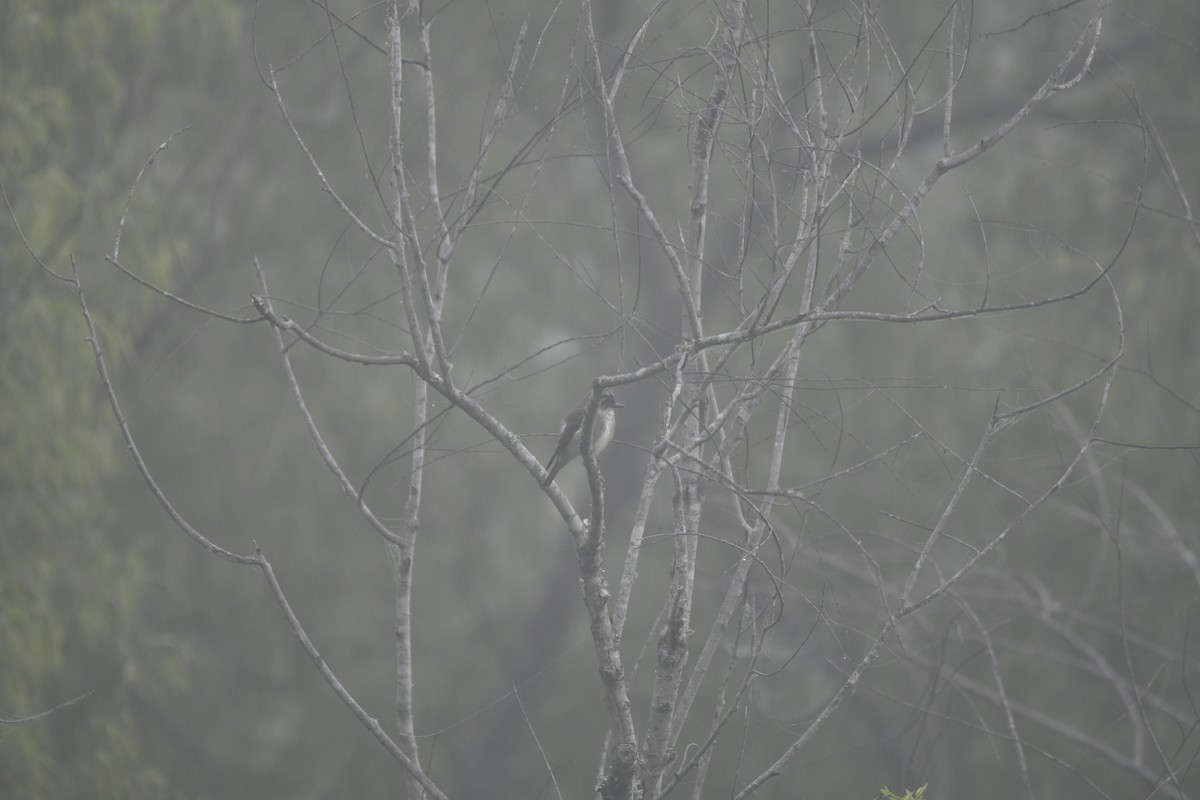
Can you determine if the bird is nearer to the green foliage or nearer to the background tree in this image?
the background tree

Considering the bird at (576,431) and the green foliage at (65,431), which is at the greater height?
the green foliage at (65,431)

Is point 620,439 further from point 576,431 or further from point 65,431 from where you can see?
point 65,431

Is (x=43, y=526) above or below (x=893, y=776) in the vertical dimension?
above

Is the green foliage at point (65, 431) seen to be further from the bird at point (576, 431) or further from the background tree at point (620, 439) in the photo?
the bird at point (576, 431)

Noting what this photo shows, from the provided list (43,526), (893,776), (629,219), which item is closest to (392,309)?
(629,219)

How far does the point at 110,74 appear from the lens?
6.81 metres

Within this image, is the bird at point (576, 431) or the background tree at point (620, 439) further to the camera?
the background tree at point (620, 439)

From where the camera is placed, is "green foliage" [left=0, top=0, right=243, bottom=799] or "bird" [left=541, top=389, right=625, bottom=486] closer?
"bird" [left=541, top=389, right=625, bottom=486]

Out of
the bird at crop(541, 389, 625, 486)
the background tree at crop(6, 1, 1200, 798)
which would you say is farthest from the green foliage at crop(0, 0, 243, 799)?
the bird at crop(541, 389, 625, 486)

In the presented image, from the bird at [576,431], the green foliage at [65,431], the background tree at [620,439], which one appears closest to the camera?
the bird at [576,431]

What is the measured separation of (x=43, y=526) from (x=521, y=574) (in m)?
3.34

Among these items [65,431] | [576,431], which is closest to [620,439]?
[576,431]

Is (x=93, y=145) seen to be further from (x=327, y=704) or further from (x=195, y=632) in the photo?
(x=327, y=704)

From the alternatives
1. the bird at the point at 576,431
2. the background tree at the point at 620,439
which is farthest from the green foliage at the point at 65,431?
the bird at the point at 576,431
